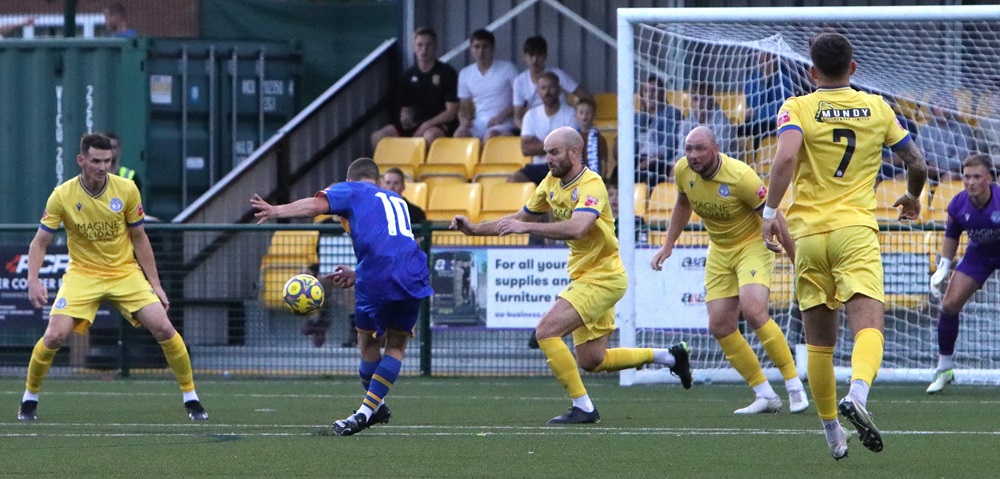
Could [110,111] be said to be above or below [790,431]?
above

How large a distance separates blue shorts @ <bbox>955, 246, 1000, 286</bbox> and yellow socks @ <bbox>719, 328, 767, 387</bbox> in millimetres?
2619

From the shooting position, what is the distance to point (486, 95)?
691 inches

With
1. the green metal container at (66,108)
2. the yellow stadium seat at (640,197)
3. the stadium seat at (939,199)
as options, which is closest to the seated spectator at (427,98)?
the green metal container at (66,108)

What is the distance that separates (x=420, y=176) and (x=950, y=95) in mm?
6157

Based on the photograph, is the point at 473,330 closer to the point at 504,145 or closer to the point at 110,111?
the point at 504,145

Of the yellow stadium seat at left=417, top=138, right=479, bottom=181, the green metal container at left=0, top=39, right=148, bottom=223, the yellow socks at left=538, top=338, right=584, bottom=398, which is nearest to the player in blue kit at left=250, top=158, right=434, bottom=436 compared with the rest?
the yellow socks at left=538, top=338, right=584, bottom=398

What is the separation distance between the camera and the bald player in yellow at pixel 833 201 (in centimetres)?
673

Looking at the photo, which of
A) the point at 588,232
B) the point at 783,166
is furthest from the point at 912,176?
the point at 588,232

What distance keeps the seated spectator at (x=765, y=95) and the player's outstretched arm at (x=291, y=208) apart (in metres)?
5.95

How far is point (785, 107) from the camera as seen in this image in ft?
22.6

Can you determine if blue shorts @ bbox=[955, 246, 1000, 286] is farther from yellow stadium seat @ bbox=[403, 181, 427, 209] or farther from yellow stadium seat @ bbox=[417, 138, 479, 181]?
yellow stadium seat @ bbox=[417, 138, 479, 181]

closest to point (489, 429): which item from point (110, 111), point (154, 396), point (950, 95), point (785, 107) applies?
point (785, 107)

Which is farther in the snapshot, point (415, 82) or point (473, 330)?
point (415, 82)

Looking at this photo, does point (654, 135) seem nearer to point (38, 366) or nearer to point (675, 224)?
point (675, 224)
